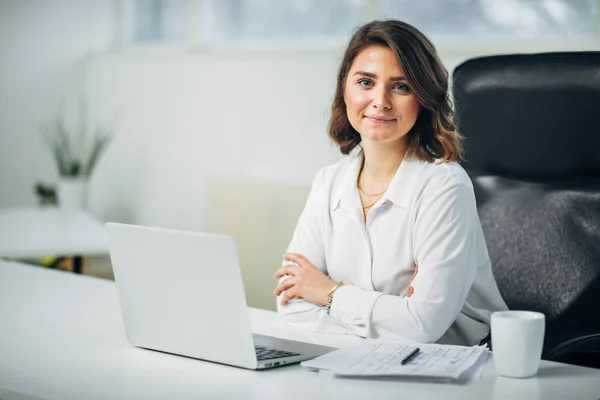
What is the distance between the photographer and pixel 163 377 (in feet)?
4.60

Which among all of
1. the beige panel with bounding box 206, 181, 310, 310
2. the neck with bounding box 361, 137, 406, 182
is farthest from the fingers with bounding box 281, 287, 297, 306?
the beige panel with bounding box 206, 181, 310, 310

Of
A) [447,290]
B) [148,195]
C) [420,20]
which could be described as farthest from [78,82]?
[447,290]

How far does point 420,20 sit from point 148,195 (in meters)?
1.88

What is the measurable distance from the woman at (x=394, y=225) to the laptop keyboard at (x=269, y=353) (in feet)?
0.69

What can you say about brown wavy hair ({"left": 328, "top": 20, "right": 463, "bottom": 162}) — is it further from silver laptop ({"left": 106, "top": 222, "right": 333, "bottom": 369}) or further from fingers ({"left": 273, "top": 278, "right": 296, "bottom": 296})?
silver laptop ({"left": 106, "top": 222, "right": 333, "bottom": 369})

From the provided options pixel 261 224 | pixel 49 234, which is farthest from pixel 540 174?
pixel 261 224

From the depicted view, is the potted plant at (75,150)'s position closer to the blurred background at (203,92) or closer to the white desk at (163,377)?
the blurred background at (203,92)

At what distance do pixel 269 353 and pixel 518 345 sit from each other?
40 centimetres

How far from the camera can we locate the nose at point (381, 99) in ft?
6.15

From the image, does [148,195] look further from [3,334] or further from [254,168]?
[3,334]

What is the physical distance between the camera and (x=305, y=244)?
6.53 feet

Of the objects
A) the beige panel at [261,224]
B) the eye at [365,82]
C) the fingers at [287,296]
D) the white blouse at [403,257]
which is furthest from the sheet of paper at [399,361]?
the beige panel at [261,224]

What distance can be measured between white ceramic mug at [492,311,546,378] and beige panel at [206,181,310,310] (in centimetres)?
243

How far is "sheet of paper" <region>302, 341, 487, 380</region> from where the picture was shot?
1354 mm
